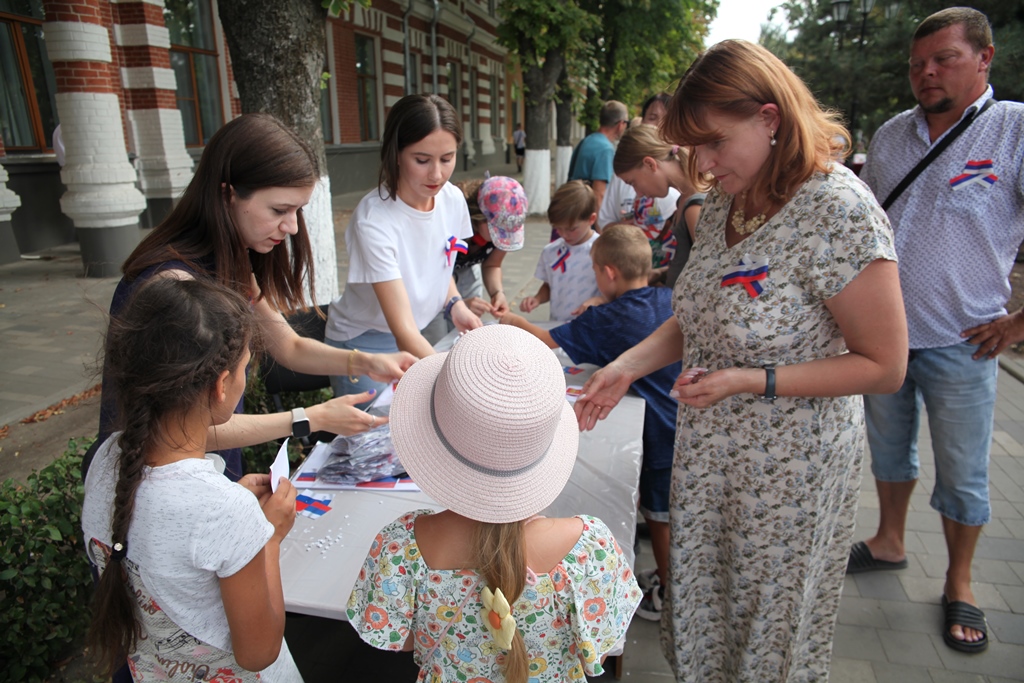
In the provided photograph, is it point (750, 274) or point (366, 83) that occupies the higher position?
point (366, 83)

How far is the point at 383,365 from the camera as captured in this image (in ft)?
6.63

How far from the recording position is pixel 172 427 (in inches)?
46.6

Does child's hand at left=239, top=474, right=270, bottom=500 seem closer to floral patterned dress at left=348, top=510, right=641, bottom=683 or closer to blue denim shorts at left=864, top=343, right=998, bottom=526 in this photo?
floral patterned dress at left=348, top=510, right=641, bottom=683

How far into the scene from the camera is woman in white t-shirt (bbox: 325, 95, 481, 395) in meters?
2.28

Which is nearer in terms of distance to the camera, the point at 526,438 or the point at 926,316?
the point at 526,438

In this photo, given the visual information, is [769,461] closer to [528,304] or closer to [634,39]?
[528,304]

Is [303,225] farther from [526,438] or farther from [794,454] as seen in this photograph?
[794,454]

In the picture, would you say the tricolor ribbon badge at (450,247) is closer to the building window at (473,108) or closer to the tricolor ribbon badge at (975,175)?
the tricolor ribbon badge at (975,175)

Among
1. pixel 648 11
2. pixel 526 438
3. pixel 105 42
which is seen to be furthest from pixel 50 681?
pixel 648 11

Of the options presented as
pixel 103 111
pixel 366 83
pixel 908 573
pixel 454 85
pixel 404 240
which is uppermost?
pixel 454 85

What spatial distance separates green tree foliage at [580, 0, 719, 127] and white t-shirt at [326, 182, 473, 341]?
31.6ft

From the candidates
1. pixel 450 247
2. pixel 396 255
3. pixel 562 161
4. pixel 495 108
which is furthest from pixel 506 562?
pixel 495 108

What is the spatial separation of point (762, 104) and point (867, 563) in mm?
2191

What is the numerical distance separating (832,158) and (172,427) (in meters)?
1.53
